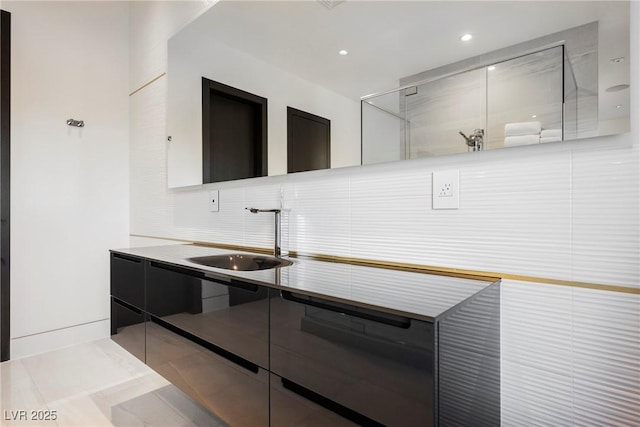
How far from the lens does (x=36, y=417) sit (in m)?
1.71

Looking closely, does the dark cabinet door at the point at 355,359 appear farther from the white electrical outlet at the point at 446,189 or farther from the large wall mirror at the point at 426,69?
the large wall mirror at the point at 426,69

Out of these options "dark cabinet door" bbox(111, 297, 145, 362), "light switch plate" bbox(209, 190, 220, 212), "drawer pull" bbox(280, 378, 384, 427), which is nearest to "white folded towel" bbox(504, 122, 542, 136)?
"drawer pull" bbox(280, 378, 384, 427)

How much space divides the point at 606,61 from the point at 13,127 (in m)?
3.22

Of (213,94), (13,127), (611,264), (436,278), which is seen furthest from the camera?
(13,127)

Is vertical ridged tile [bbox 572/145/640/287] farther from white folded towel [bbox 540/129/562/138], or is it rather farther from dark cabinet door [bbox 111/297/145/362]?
dark cabinet door [bbox 111/297/145/362]

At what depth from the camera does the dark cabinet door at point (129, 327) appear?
1630mm

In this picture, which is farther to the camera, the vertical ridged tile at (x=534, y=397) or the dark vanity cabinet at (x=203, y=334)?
the dark vanity cabinet at (x=203, y=334)

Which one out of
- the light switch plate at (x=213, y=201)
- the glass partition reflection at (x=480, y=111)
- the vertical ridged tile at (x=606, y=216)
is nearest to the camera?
the vertical ridged tile at (x=606, y=216)

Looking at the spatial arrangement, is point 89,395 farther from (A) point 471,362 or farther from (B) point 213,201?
(A) point 471,362

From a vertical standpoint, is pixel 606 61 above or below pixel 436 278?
above

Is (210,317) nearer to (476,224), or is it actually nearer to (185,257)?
(185,257)

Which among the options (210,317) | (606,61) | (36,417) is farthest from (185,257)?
(606,61)

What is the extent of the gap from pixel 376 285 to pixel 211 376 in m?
0.72

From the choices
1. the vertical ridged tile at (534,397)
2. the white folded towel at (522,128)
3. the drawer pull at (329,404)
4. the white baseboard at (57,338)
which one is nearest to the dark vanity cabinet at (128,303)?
the drawer pull at (329,404)
